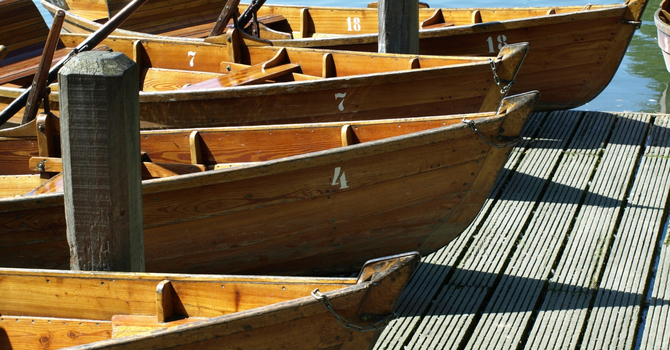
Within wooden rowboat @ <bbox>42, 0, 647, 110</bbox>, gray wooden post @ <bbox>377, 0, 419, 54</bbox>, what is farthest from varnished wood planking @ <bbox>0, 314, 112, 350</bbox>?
wooden rowboat @ <bbox>42, 0, 647, 110</bbox>

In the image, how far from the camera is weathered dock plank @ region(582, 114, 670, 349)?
3844mm

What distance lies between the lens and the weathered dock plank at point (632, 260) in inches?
151

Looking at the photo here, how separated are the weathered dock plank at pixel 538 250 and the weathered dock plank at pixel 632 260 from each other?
13.9 inches

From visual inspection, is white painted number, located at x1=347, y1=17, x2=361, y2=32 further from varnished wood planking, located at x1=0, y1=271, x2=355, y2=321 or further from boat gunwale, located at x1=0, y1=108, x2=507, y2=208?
varnished wood planking, located at x1=0, y1=271, x2=355, y2=321

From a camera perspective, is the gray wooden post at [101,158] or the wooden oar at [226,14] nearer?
the gray wooden post at [101,158]

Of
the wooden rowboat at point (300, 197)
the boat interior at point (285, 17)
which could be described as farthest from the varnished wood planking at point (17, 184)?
the boat interior at point (285, 17)

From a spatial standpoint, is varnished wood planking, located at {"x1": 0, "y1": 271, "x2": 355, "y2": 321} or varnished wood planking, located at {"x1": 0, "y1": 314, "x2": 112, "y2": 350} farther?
varnished wood planking, located at {"x1": 0, "y1": 314, "x2": 112, "y2": 350}

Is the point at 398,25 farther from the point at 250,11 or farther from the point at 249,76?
the point at 250,11

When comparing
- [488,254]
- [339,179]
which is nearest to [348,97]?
[339,179]

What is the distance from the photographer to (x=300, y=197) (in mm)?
4043

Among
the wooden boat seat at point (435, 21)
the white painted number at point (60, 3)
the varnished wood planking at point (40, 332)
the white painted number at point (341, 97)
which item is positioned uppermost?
the wooden boat seat at point (435, 21)

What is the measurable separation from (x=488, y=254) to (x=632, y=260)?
2.99ft

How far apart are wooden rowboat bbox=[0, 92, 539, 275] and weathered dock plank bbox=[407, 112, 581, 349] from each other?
316 millimetres

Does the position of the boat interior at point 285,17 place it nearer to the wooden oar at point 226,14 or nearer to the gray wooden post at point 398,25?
the wooden oar at point 226,14
